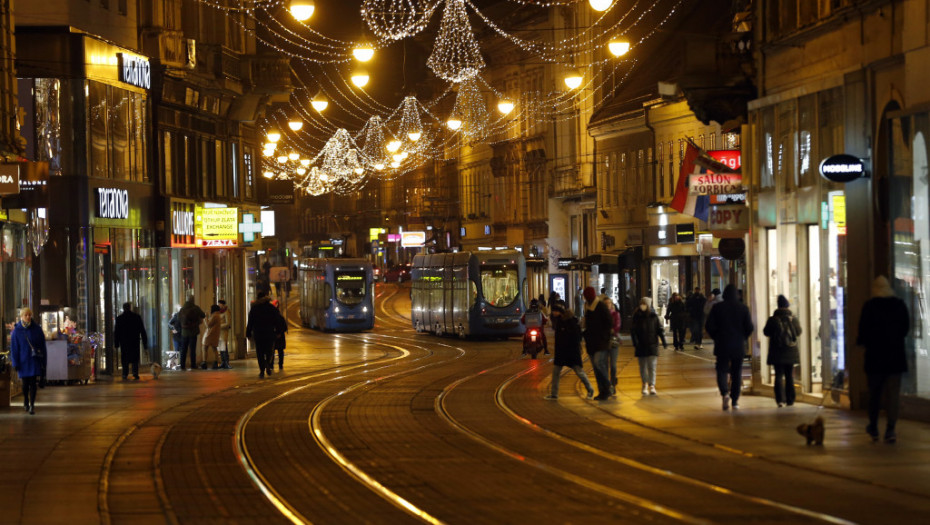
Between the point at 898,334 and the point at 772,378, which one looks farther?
the point at 772,378

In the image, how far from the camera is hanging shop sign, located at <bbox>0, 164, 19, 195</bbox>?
25.8 metres

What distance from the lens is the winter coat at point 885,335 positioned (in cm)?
1803

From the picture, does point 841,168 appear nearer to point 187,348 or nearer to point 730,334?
point 730,334

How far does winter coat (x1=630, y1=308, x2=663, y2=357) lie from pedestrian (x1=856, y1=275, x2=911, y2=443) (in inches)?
332

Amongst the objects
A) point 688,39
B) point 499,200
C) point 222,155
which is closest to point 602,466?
point 688,39

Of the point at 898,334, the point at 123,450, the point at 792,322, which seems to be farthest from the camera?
the point at 792,322

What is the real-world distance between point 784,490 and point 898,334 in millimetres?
4300

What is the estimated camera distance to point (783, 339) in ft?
76.5

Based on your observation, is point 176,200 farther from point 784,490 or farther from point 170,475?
point 784,490

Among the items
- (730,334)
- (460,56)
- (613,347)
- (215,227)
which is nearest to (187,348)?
(215,227)

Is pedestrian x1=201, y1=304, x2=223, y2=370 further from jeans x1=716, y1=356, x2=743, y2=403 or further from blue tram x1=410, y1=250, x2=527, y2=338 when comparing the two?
jeans x1=716, y1=356, x2=743, y2=403

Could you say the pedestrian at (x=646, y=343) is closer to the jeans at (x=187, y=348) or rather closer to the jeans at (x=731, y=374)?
the jeans at (x=731, y=374)

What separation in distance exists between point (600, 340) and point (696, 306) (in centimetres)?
2151

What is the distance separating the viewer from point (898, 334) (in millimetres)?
18109
